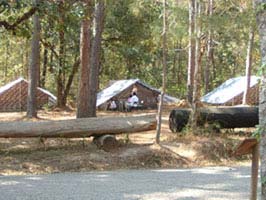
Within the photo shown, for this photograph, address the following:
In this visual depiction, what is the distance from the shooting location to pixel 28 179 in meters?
8.92

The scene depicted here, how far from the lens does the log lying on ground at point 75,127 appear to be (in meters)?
11.0

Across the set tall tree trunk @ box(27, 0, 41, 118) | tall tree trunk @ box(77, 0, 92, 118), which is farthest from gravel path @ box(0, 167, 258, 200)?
tall tree trunk @ box(27, 0, 41, 118)

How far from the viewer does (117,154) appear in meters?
11.1

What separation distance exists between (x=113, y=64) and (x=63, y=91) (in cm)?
785

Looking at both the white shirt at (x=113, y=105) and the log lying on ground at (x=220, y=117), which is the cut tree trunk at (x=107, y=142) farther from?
the white shirt at (x=113, y=105)

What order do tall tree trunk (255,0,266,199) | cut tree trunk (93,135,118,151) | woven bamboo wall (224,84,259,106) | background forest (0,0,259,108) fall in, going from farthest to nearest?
1. woven bamboo wall (224,84,259,106)
2. cut tree trunk (93,135,118,151)
3. background forest (0,0,259,108)
4. tall tree trunk (255,0,266,199)

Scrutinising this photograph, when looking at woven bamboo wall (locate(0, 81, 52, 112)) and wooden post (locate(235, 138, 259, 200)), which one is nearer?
wooden post (locate(235, 138, 259, 200))

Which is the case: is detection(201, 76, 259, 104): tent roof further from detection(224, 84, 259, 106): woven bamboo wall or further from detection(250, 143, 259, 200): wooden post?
detection(250, 143, 259, 200): wooden post

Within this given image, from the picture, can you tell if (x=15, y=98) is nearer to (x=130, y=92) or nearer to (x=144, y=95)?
(x=130, y=92)

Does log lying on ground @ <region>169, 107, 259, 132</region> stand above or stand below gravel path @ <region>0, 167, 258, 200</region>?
above

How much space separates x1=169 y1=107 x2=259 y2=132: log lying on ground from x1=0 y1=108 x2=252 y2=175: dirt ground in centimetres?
62

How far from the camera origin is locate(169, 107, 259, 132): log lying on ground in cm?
1339

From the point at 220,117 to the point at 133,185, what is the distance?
19.2 feet

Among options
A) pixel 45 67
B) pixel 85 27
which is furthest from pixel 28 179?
pixel 45 67
